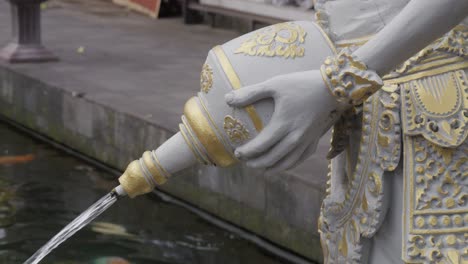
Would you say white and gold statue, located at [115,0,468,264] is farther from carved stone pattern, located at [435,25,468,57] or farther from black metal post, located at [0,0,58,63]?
black metal post, located at [0,0,58,63]

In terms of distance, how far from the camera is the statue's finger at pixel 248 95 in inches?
70.5

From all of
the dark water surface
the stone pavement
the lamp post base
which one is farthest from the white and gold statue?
the lamp post base

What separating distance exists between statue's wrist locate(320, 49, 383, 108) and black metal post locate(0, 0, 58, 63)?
6.81 metres

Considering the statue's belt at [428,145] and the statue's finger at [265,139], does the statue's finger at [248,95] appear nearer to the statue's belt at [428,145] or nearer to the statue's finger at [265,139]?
the statue's finger at [265,139]

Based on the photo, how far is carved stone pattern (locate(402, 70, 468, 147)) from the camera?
1868 mm

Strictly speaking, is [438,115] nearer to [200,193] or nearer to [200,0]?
[200,193]

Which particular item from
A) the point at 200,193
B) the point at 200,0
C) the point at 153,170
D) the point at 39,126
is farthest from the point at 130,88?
the point at 153,170

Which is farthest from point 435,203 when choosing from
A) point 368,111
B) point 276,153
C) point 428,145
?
point 276,153

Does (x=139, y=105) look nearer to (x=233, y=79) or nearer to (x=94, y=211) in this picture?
(x=94, y=211)

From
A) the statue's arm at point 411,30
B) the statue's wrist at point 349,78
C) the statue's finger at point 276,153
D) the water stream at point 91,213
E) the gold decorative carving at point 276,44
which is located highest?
the statue's arm at point 411,30

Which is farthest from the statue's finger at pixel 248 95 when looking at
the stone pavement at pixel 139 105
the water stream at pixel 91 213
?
the stone pavement at pixel 139 105

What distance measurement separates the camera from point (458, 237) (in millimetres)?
1896

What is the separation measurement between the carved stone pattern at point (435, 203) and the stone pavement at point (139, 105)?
291 cm

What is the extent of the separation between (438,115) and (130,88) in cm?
558
